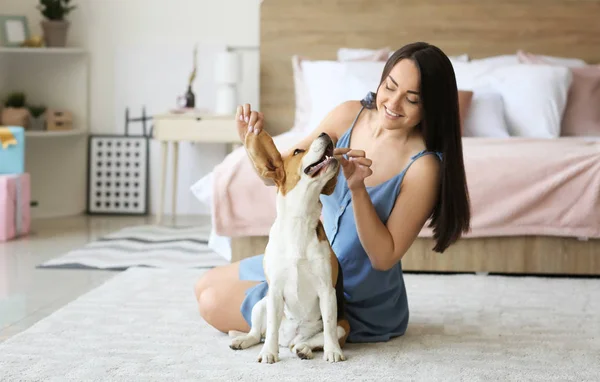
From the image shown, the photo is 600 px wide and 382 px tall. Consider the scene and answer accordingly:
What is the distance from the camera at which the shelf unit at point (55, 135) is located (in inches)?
214

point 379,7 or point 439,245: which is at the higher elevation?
point 379,7

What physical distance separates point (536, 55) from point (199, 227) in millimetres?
2126

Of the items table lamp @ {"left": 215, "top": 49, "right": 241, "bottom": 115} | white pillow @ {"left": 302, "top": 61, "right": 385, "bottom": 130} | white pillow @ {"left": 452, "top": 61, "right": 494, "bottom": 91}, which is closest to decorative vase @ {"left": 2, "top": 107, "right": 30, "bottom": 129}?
table lamp @ {"left": 215, "top": 49, "right": 241, "bottom": 115}

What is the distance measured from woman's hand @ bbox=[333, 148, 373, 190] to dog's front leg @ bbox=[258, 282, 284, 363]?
0.31 m

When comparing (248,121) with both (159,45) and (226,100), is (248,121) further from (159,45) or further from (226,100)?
(159,45)

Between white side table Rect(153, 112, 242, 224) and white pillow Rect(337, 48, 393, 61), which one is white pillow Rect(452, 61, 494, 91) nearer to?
white pillow Rect(337, 48, 393, 61)

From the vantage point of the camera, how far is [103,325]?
265 cm

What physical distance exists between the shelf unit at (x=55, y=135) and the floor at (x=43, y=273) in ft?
1.07

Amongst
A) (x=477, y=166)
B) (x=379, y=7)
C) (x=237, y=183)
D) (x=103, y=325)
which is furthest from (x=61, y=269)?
(x=379, y=7)

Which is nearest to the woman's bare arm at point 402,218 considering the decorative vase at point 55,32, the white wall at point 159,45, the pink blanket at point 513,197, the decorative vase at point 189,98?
the pink blanket at point 513,197

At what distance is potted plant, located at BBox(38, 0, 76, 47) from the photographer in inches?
204

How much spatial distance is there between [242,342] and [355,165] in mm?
612

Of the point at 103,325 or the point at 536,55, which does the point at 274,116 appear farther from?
the point at 103,325

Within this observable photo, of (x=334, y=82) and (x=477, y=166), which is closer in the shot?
(x=477, y=166)
